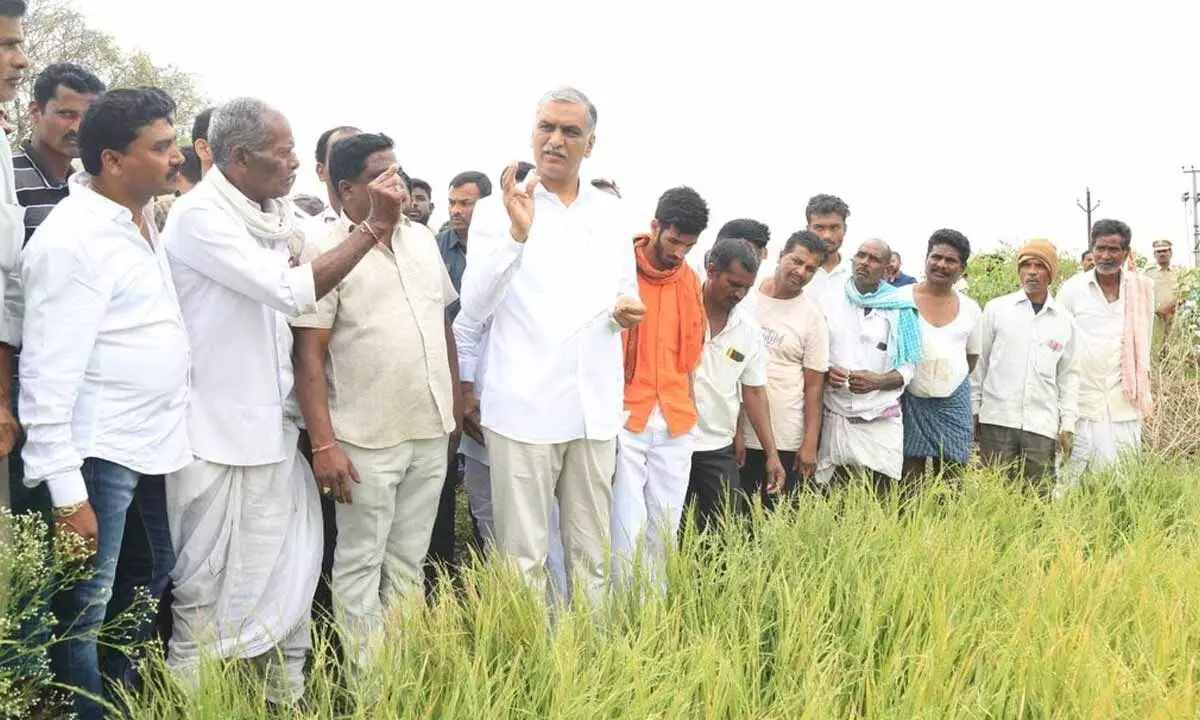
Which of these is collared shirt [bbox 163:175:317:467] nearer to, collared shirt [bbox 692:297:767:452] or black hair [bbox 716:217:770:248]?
collared shirt [bbox 692:297:767:452]

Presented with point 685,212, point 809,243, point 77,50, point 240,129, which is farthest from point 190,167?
point 77,50

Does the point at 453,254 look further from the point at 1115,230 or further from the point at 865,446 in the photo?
the point at 1115,230

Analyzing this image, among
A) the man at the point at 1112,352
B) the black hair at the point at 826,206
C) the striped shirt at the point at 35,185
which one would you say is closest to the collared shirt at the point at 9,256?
the striped shirt at the point at 35,185

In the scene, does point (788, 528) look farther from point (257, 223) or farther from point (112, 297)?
point (112, 297)

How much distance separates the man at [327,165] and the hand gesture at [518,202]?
534 mm

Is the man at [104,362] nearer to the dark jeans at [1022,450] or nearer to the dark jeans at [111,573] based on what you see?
the dark jeans at [111,573]

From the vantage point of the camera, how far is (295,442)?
10.8 ft

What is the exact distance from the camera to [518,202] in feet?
11.0

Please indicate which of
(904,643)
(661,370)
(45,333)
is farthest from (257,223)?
(904,643)

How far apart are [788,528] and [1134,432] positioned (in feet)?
11.8

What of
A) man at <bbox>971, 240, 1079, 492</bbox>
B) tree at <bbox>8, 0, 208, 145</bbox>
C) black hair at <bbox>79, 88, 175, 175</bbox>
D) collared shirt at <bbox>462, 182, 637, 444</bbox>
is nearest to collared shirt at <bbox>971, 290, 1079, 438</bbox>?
man at <bbox>971, 240, 1079, 492</bbox>

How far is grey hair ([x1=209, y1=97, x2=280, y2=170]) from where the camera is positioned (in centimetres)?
298

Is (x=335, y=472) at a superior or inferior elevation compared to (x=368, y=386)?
inferior

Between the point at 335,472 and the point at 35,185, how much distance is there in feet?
4.32
